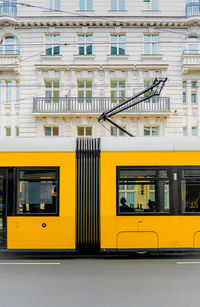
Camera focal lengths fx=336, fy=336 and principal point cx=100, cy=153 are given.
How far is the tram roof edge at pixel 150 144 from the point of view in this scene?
8.01 meters

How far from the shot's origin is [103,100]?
21562 mm

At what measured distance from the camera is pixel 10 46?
2230 cm

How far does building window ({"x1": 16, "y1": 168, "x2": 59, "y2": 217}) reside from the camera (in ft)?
25.7

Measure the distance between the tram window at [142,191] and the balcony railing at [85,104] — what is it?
13.9m

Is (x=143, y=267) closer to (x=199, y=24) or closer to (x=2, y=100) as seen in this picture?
(x=2, y=100)

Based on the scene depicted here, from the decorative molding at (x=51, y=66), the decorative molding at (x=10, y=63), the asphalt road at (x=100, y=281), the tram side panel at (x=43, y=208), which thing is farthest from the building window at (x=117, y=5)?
the asphalt road at (x=100, y=281)

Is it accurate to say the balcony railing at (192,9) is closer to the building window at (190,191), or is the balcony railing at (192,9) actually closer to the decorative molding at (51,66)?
the decorative molding at (51,66)

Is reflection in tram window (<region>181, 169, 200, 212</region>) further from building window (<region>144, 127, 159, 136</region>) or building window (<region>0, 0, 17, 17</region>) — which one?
building window (<region>0, 0, 17, 17</region>)

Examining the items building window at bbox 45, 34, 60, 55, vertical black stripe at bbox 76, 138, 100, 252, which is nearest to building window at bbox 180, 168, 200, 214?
vertical black stripe at bbox 76, 138, 100, 252

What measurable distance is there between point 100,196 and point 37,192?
1.47 meters

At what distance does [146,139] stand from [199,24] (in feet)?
56.1

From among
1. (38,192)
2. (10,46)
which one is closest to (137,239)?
(38,192)

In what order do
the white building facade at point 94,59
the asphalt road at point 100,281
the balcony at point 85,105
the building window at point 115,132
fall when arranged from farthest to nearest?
1. the building window at point 115,132
2. the white building facade at point 94,59
3. the balcony at point 85,105
4. the asphalt road at point 100,281

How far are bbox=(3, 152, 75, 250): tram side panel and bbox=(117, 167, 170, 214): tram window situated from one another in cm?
116
